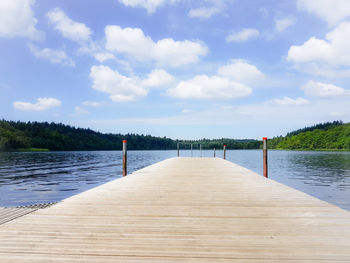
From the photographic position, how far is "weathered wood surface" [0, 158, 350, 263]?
8.27 feet

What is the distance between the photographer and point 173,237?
A: 9.78ft

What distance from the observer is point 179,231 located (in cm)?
319

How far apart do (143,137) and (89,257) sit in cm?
13914

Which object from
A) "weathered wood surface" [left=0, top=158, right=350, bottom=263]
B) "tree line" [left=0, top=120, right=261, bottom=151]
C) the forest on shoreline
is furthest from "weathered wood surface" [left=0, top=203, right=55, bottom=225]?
the forest on shoreline

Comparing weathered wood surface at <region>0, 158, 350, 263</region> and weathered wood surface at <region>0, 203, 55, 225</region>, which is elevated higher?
weathered wood surface at <region>0, 203, 55, 225</region>

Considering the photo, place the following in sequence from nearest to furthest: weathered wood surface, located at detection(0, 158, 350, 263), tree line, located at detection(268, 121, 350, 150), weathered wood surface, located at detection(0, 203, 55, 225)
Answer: weathered wood surface, located at detection(0, 158, 350, 263) < weathered wood surface, located at detection(0, 203, 55, 225) < tree line, located at detection(268, 121, 350, 150)

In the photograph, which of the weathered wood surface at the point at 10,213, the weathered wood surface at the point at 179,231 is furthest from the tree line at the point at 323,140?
the weathered wood surface at the point at 10,213

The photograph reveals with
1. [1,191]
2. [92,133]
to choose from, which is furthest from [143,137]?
[1,191]

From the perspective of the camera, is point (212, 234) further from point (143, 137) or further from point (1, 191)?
point (143, 137)

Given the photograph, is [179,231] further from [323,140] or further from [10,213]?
[323,140]

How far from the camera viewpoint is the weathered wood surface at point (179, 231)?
8.27 feet

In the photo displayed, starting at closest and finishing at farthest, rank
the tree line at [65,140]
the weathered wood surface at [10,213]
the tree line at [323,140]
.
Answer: the weathered wood surface at [10,213], the tree line at [65,140], the tree line at [323,140]

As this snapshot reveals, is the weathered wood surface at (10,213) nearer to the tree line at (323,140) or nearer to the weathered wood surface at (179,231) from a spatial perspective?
the weathered wood surface at (179,231)

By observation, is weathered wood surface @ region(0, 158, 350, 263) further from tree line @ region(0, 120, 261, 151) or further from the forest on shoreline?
the forest on shoreline
